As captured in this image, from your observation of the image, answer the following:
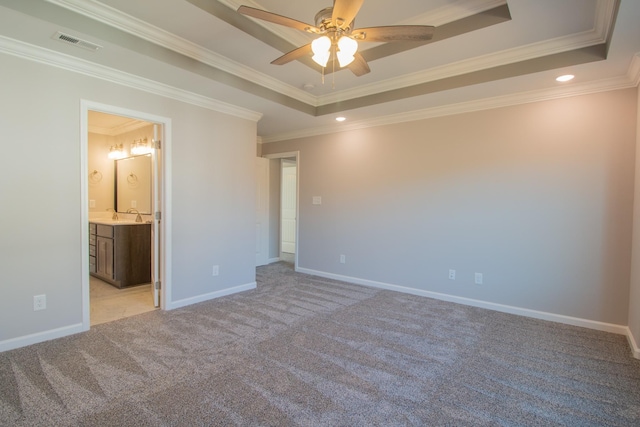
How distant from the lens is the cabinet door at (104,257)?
4.46 meters

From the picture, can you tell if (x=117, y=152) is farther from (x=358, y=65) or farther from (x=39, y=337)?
(x=358, y=65)

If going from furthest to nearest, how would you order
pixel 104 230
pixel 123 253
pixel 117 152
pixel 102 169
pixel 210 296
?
pixel 102 169
pixel 117 152
pixel 104 230
pixel 123 253
pixel 210 296

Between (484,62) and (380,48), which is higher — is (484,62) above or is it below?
below

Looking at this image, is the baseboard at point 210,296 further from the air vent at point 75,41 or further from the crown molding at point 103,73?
the air vent at point 75,41

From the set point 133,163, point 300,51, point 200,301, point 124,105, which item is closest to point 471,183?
point 300,51

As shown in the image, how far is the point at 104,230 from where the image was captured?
4.58 m

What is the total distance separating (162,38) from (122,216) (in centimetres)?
383

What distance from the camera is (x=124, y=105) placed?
3150 mm

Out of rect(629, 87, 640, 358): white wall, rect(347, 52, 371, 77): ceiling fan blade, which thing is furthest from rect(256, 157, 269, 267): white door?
rect(629, 87, 640, 358): white wall

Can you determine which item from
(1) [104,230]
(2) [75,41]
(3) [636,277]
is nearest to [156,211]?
(1) [104,230]

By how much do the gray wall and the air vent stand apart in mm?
3313

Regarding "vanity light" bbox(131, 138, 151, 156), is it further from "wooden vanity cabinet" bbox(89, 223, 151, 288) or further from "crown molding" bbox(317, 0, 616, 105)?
"crown molding" bbox(317, 0, 616, 105)

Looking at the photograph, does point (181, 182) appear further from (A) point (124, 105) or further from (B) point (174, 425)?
(B) point (174, 425)

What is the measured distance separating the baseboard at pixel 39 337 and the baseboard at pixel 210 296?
87 centimetres
